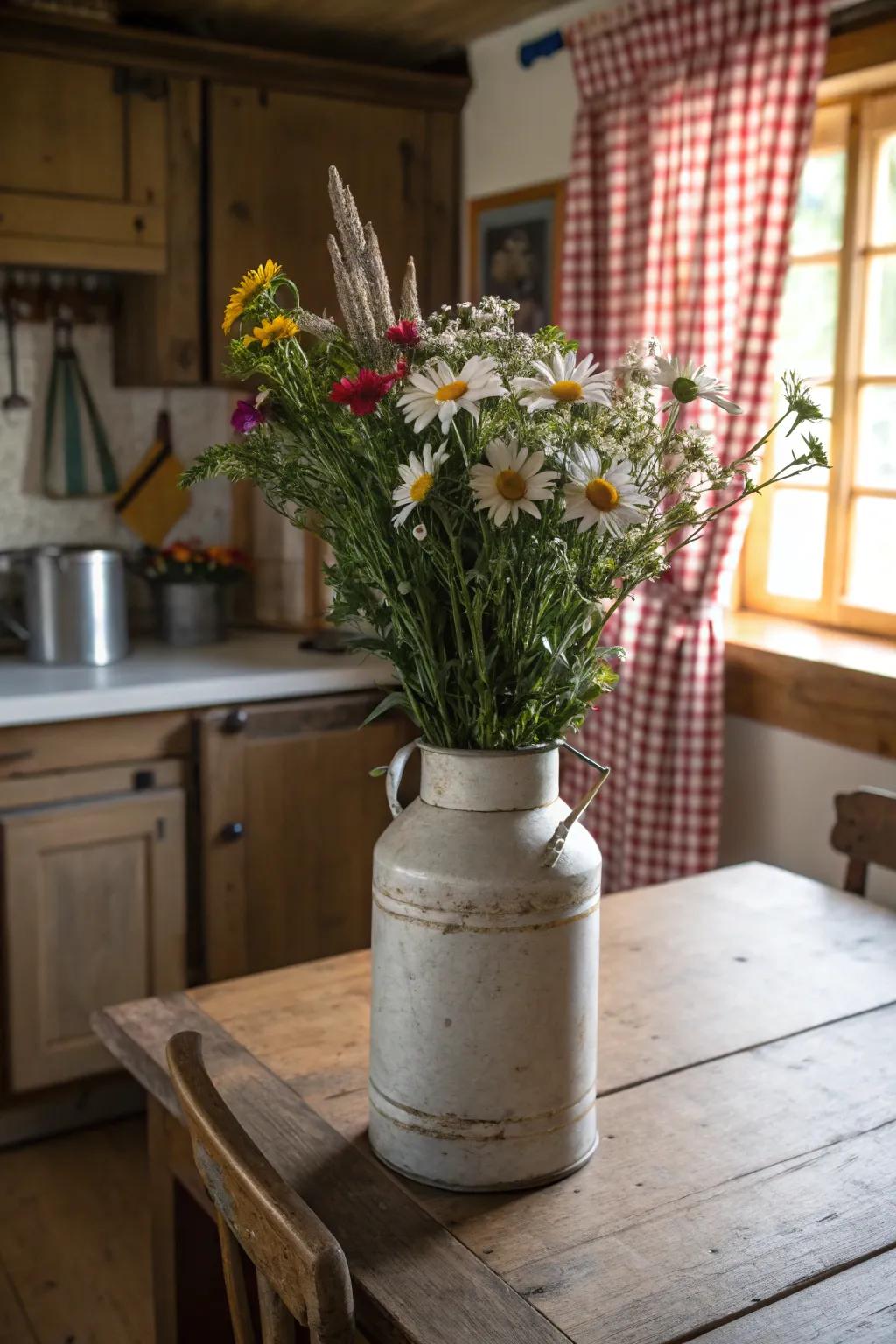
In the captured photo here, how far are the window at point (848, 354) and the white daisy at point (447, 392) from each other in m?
1.74

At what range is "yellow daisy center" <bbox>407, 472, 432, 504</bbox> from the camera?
104 cm

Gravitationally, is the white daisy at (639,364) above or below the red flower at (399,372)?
above

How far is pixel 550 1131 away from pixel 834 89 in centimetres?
214

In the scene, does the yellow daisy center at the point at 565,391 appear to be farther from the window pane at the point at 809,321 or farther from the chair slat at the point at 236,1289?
the window pane at the point at 809,321

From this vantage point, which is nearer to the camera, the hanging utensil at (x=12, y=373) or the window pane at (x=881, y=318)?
→ the window pane at (x=881, y=318)

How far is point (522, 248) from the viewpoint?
337 centimetres

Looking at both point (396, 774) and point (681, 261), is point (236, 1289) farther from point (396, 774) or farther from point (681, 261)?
point (681, 261)

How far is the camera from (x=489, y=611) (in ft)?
3.84

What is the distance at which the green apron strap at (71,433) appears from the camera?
132 inches

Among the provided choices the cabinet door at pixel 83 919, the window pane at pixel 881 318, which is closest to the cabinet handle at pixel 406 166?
the window pane at pixel 881 318

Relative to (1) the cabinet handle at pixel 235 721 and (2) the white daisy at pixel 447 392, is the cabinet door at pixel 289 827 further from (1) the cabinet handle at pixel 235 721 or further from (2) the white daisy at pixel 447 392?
(2) the white daisy at pixel 447 392

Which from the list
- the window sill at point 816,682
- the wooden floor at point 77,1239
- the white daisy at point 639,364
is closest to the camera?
the white daisy at point 639,364

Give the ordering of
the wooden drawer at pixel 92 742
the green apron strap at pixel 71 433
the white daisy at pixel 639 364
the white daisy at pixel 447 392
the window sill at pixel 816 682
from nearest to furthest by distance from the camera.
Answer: the white daisy at pixel 447 392
the white daisy at pixel 639 364
the window sill at pixel 816 682
the wooden drawer at pixel 92 742
the green apron strap at pixel 71 433

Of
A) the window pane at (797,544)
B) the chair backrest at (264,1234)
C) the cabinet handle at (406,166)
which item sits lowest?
the chair backrest at (264,1234)
